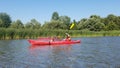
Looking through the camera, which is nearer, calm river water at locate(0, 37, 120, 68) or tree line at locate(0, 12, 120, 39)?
calm river water at locate(0, 37, 120, 68)

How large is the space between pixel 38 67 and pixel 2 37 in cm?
3402

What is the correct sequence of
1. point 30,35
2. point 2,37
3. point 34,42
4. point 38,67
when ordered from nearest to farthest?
point 38,67 → point 34,42 → point 2,37 → point 30,35

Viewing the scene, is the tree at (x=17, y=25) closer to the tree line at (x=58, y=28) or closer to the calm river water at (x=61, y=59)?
the tree line at (x=58, y=28)

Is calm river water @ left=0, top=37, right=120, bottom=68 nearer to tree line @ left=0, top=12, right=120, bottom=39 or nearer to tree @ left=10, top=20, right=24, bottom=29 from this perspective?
tree line @ left=0, top=12, right=120, bottom=39

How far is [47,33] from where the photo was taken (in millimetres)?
57031

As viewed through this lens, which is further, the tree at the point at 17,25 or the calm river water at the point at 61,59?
the tree at the point at 17,25

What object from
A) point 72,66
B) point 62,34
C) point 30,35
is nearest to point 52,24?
point 62,34

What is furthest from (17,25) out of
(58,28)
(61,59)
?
(61,59)

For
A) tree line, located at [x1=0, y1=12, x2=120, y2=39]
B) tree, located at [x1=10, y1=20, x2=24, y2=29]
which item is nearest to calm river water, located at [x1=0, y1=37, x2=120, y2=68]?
tree line, located at [x1=0, y1=12, x2=120, y2=39]

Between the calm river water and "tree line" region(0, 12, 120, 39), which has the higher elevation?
"tree line" region(0, 12, 120, 39)

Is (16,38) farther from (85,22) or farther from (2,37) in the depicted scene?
(85,22)

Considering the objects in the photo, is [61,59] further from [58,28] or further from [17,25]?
[17,25]

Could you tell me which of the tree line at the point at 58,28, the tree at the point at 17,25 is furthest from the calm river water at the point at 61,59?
the tree at the point at 17,25

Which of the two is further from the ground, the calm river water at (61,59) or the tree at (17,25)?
the tree at (17,25)
